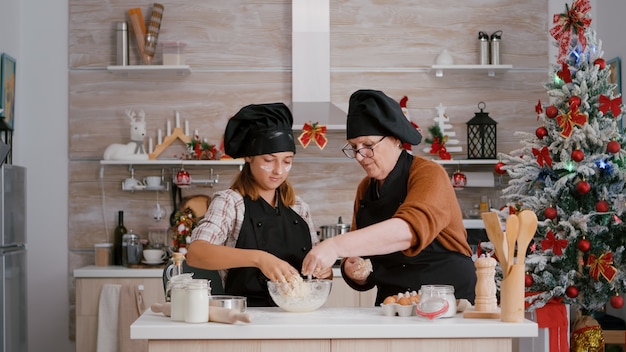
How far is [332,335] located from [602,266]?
2.49 meters

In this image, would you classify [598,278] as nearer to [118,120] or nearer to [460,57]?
[460,57]

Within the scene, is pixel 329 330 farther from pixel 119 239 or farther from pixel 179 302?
pixel 119 239

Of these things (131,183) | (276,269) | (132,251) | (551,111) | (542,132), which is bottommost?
(132,251)

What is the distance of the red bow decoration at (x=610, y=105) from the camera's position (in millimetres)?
4395

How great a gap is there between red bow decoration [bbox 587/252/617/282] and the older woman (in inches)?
66.5

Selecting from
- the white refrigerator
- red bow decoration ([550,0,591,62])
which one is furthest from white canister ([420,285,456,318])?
the white refrigerator

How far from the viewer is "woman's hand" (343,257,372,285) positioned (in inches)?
113

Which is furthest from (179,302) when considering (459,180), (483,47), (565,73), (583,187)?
(483,47)

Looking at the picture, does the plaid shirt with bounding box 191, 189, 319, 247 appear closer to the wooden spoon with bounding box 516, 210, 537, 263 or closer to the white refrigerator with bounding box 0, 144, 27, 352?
the wooden spoon with bounding box 516, 210, 537, 263

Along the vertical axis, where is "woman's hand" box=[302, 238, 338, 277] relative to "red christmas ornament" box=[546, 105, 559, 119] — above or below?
below

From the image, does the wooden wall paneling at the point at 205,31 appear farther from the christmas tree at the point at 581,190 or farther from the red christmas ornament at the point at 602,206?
the red christmas ornament at the point at 602,206

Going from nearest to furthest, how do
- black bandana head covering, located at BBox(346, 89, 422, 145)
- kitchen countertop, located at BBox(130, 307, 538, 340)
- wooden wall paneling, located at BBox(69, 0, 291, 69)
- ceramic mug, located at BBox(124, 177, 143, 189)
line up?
kitchen countertop, located at BBox(130, 307, 538, 340)
black bandana head covering, located at BBox(346, 89, 422, 145)
ceramic mug, located at BBox(124, 177, 143, 189)
wooden wall paneling, located at BBox(69, 0, 291, 69)

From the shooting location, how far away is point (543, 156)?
15.1ft

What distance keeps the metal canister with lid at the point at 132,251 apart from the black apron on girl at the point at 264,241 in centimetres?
277
